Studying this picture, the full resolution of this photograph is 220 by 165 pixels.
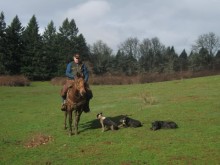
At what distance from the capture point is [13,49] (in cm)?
7506

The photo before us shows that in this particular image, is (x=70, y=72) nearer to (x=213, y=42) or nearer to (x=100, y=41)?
(x=213, y=42)

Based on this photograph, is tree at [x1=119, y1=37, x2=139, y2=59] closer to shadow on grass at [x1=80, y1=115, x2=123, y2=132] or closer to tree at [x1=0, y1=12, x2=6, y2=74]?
tree at [x1=0, y1=12, x2=6, y2=74]

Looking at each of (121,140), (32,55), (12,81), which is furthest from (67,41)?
(121,140)

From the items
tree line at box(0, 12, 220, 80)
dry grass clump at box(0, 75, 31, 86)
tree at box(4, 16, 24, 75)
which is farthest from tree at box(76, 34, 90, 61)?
dry grass clump at box(0, 75, 31, 86)

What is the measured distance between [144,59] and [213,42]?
70.2 feet

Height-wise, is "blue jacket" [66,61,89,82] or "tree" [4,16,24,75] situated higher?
"tree" [4,16,24,75]

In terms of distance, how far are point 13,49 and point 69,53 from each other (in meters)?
15.8

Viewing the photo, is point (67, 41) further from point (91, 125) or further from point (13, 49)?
point (91, 125)

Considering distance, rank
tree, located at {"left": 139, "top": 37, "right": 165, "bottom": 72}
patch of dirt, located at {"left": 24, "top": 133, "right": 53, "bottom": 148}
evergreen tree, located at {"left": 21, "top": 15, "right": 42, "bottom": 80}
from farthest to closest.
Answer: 1. tree, located at {"left": 139, "top": 37, "right": 165, "bottom": 72}
2. evergreen tree, located at {"left": 21, "top": 15, "right": 42, "bottom": 80}
3. patch of dirt, located at {"left": 24, "top": 133, "right": 53, "bottom": 148}

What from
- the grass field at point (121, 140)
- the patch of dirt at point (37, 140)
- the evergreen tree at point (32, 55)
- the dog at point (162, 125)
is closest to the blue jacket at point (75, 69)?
the grass field at point (121, 140)

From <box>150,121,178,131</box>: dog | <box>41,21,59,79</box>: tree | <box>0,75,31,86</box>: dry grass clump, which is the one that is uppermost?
<box>41,21,59,79</box>: tree

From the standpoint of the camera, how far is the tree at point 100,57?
320 feet

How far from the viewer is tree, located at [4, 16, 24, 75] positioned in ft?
241

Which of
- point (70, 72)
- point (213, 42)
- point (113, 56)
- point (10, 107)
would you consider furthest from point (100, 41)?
point (70, 72)
